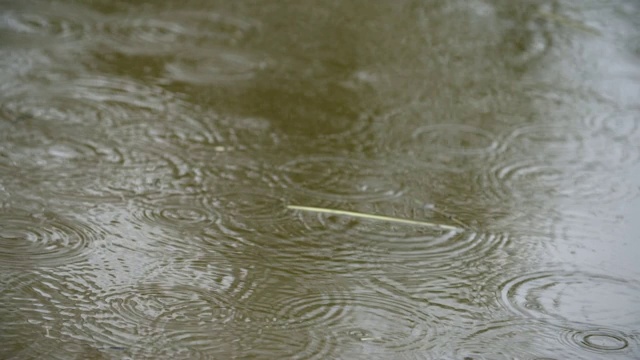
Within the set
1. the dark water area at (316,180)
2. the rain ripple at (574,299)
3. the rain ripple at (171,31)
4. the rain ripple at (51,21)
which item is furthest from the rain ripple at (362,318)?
the rain ripple at (51,21)

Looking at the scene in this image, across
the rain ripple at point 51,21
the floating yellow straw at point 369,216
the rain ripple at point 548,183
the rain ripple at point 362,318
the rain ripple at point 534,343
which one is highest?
the rain ripple at point 548,183

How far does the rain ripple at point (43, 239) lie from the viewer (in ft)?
6.66

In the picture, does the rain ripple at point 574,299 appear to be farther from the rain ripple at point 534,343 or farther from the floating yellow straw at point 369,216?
the floating yellow straw at point 369,216

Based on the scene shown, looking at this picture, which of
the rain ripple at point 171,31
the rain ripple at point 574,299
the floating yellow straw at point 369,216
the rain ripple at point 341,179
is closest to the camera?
the rain ripple at point 574,299

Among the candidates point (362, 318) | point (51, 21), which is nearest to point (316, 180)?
point (362, 318)

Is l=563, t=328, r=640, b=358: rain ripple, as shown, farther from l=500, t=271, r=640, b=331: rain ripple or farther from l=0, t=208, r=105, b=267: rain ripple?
l=0, t=208, r=105, b=267: rain ripple

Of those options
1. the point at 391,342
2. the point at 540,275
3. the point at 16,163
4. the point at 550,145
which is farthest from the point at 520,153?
the point at 16,163

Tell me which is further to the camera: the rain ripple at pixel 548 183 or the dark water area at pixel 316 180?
→ the rain ripple at pixel 548 183

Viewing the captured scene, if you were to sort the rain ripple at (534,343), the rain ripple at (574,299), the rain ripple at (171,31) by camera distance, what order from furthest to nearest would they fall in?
1. the rain ripple at (171,31)
2. the rain ripple at (574,299)
3. the rain ripple at (534,343)

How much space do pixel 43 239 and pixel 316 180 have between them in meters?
0.72

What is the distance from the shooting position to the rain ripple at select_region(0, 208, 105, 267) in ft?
6.66

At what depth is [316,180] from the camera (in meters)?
2.44

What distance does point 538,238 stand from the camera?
7.42 feet

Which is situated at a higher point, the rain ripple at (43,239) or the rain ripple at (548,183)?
the rain ripple at (548,183)
